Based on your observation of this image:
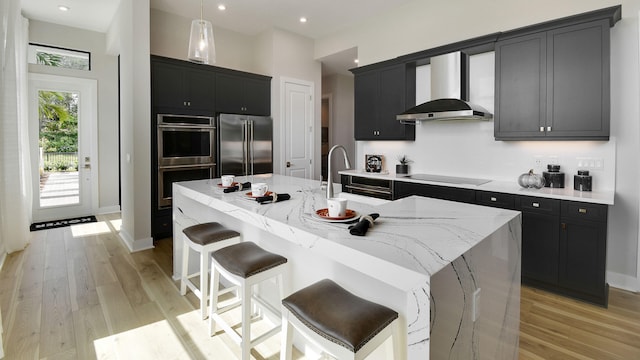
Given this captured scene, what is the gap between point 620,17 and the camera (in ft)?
9.21

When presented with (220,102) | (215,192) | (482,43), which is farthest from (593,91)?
(220,102)

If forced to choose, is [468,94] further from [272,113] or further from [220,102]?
[220,102]

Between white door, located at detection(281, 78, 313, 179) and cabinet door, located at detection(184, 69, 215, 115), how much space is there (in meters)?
1.27

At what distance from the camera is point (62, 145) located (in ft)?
17.5

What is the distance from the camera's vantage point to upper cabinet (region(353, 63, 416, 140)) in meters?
4.28

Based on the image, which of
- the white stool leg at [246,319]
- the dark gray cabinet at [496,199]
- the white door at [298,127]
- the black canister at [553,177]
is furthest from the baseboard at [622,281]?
the white door at [298,127]

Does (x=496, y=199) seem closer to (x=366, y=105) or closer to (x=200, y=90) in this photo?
(x=366, y=105)

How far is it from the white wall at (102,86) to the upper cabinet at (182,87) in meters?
2.20

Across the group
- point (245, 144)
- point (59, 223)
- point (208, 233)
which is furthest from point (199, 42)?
point (59, 223)

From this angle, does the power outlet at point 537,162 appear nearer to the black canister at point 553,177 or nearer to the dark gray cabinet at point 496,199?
the black canister at point 553,177

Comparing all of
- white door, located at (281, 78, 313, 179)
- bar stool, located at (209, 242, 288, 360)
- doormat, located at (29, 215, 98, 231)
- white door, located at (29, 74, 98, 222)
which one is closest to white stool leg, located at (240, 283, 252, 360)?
bar stool, located at (209, 242, 288, 360)

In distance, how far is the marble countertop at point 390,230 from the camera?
3.41ft

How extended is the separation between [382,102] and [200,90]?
2654 millimetres

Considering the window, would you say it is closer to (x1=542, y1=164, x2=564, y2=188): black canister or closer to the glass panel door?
the glass panel door
